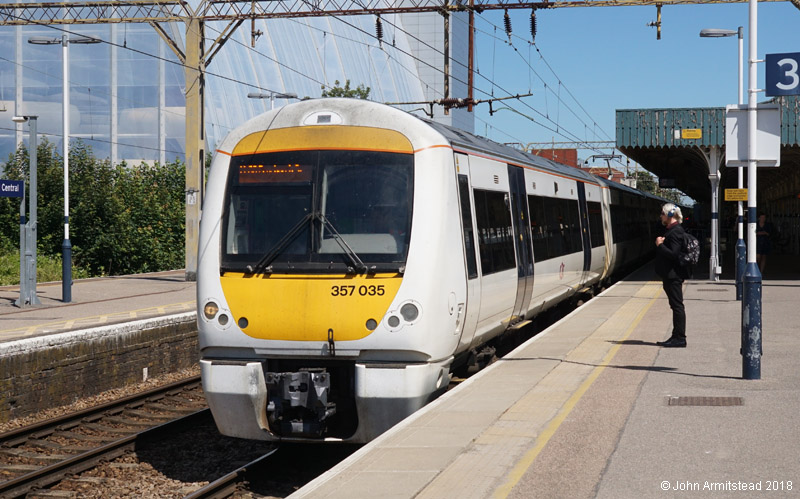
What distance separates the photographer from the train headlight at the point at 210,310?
26.5 ft

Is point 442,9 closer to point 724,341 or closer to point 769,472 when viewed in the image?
point 724,341

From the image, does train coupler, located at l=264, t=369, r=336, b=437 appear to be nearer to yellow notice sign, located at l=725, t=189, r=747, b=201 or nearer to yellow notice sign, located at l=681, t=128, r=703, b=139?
yellow notice sign, located at l=725, t=189, r=747, b=201

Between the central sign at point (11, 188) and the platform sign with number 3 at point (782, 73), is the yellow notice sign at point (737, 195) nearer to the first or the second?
the platform sign with number 3 at point (782, 73)

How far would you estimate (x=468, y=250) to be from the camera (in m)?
9.17

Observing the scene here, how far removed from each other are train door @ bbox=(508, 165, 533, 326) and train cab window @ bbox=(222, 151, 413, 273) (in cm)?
384

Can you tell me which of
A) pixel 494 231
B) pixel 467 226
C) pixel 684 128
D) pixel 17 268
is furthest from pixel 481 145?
pixel 17 268

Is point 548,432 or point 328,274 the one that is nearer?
point 548,432

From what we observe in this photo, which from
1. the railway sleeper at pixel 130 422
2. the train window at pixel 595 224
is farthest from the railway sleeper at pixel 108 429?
the train window at pixel 595 224

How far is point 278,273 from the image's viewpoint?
Answer: 8.01 meters

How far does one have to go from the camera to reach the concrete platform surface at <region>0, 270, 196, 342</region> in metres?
15.0

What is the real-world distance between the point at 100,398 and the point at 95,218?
809 inches

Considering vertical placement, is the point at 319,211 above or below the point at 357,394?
above

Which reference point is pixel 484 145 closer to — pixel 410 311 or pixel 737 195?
pixel 410 311

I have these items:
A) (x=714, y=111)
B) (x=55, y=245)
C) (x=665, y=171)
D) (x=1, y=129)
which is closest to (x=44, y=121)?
(x=1, y=129)
